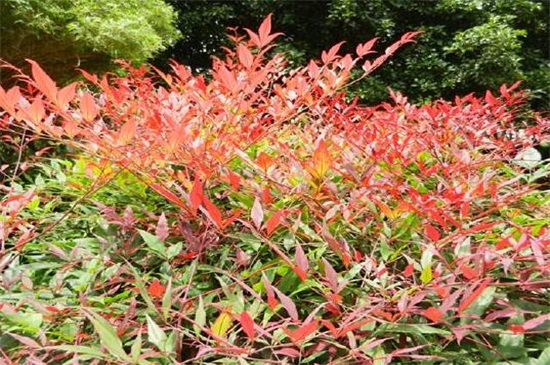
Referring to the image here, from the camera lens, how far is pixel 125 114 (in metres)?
1.36

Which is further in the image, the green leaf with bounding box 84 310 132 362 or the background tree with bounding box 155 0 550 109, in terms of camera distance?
the background tree with bounding box 155 0 550 109

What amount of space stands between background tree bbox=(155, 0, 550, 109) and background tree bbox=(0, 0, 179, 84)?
6.92ft

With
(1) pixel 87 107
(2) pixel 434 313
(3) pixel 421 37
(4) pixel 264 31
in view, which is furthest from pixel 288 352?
(3) pixel 421 37

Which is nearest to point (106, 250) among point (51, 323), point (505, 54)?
point (51, 323)

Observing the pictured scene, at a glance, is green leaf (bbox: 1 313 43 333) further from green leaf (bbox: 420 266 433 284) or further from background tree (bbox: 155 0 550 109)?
background tree (bbox: 155 0 550 109)

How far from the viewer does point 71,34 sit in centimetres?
446

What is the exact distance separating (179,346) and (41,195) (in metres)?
0.74

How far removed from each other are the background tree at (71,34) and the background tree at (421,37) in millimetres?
2110

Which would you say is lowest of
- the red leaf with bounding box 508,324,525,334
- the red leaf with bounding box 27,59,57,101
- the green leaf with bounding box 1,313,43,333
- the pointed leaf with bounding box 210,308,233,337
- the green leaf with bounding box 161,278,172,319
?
the red leaf with bounding box 508,324,525,334

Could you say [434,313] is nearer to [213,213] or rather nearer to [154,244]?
[213,213]

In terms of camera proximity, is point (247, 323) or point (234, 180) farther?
point (234, 180)

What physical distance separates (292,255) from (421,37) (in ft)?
20.8

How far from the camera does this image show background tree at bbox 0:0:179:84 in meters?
4.17

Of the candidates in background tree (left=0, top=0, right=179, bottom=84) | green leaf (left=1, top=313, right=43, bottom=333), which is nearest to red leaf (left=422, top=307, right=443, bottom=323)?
green leaf (left=1, top=313, right=43, bottom=333)
